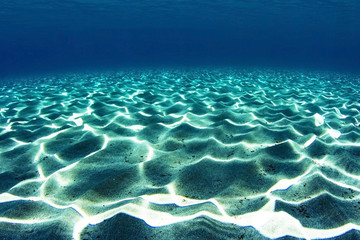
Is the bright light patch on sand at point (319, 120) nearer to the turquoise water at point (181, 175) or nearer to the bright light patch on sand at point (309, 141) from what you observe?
the turquoise water at point (181, 175)

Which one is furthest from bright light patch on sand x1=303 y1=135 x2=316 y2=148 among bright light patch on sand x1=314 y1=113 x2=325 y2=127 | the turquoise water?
bright light patch on sand x1=314 y1=113 x2=325 y2=127

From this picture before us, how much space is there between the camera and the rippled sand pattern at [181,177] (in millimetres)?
1781

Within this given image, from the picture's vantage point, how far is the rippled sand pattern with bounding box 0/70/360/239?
5.84 ft

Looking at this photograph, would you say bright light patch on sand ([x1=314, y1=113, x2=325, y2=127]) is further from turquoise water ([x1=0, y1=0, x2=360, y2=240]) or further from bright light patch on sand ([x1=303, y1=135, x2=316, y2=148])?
bright light patch on sand ([x1=303, y1=135, x2=316, y2=148])

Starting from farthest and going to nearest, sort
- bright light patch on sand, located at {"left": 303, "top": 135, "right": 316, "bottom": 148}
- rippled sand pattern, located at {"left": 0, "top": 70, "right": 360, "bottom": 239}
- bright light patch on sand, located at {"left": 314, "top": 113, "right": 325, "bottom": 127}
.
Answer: bright light patch on sand, located at {"left": 314, "top": 113, "right": 325, "bottom": 127} < bright light patch on sand, located at {"left": 303, "top": 135, "right": 316, "bottom": 148} < rippled sand pattern, located at {"left": 0, "top": 70, "right": 360, "bottom": 239}

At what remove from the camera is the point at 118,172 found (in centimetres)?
260

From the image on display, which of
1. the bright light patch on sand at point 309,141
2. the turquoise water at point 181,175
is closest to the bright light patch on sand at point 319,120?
the turquoise water at point 181,175

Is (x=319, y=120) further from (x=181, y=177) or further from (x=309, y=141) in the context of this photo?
(x=181, y=177)

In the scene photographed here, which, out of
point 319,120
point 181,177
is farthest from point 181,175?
point 319,120

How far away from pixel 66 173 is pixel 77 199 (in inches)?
21.8

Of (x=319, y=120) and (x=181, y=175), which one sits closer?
(x=181, y=175)

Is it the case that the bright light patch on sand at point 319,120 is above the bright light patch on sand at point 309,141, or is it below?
below

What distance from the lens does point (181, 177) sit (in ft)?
8.20

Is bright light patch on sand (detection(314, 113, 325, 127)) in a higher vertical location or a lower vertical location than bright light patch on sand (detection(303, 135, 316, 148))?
lower
